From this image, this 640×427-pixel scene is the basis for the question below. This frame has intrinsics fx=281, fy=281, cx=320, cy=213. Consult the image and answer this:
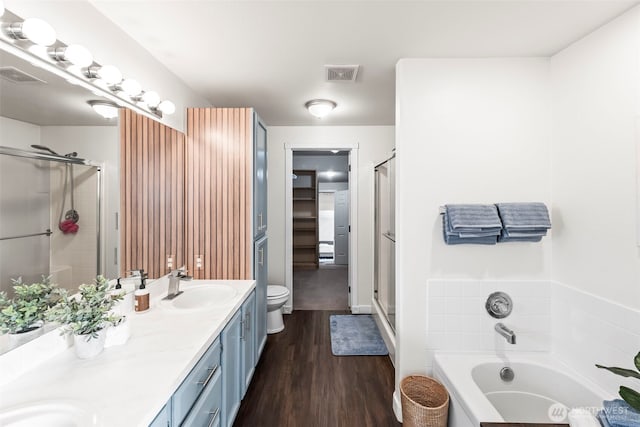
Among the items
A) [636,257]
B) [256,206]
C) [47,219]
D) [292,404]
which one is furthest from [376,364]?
[47,219]

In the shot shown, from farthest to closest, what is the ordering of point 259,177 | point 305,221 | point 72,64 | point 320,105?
point 305,221
point 320,105
point 259,177
point 72,64

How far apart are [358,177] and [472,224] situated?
1943 millimetres

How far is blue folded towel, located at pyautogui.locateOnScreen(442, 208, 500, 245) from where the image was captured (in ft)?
5.76

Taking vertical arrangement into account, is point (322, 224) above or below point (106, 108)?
below

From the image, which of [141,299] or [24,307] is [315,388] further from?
[24,307]

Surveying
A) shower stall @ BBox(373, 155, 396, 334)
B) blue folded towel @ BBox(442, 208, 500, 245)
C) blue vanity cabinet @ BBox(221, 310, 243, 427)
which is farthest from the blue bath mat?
blue folded towel @ BBox(442, 208, 500, 245)

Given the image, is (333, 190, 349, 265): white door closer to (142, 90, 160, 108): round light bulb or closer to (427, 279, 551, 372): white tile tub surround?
(427, 279, 551, 372): white tile tub surround

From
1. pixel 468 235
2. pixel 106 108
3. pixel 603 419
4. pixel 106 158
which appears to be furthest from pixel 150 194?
pixel 603 419

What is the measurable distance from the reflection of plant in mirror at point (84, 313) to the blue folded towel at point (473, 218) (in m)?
1.85

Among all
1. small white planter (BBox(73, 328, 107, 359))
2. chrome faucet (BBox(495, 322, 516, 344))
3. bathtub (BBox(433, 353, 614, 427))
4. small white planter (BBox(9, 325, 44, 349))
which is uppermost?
small white planter (BBox(9, 325, 44, 349))

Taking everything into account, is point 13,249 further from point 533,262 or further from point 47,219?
point 533,262

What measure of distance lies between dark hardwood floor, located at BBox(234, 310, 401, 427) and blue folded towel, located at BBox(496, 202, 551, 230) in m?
1.53

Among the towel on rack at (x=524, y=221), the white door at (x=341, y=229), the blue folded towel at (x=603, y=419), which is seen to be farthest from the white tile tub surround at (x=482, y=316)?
the white door at (x=341, y=229)

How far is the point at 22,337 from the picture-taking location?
1.04 metres
